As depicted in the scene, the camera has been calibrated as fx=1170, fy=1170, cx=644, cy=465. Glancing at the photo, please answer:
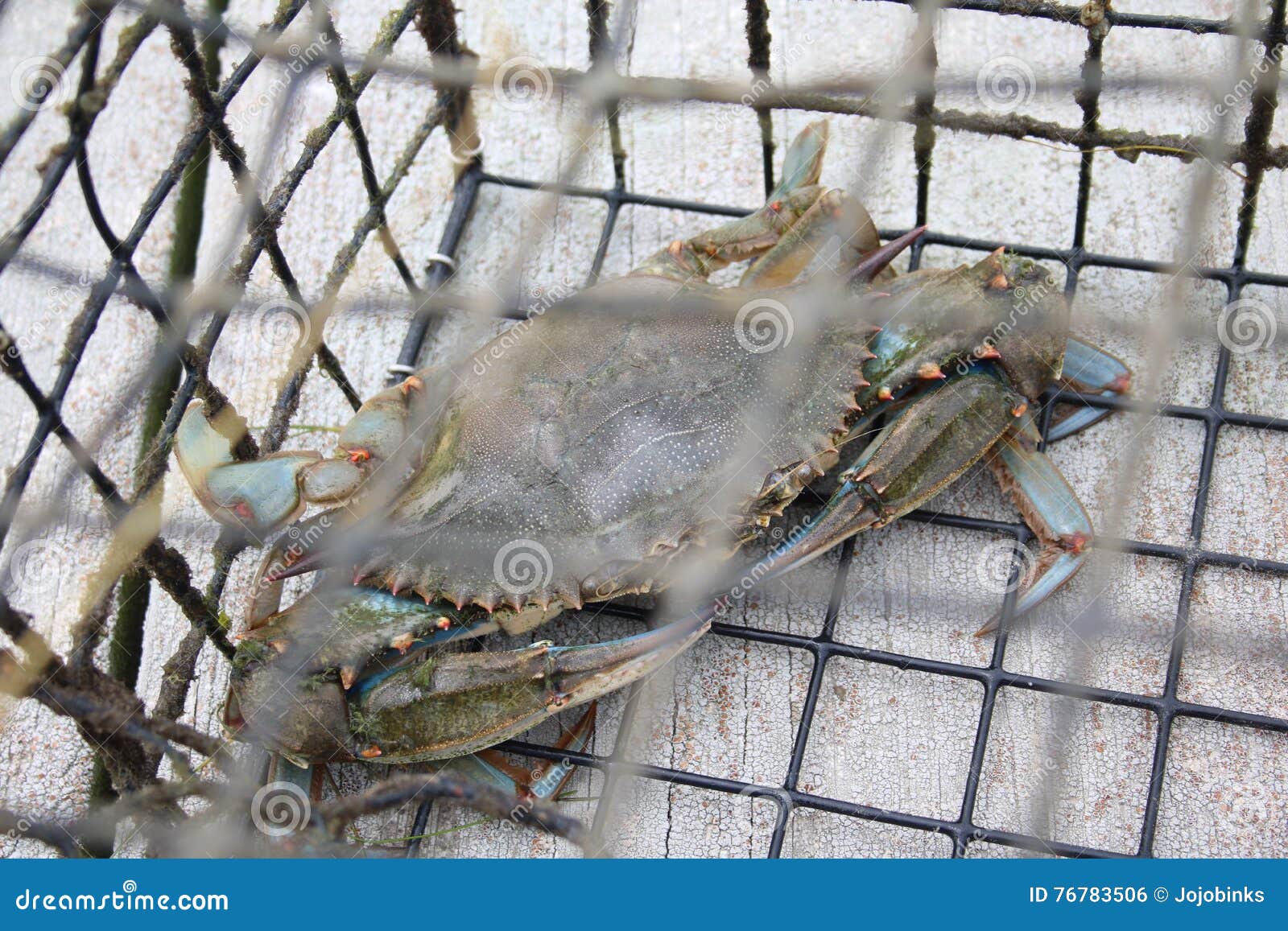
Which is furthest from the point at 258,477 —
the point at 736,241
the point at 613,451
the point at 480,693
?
the point at 736,241

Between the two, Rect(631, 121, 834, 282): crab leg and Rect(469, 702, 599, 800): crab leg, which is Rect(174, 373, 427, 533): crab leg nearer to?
Rect(469, 702, 599, 800): crab leg

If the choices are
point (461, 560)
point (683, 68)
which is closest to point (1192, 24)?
point (683, 68)

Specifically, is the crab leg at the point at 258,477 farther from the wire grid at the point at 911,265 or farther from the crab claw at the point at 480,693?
the crab claw at the point at 480,693

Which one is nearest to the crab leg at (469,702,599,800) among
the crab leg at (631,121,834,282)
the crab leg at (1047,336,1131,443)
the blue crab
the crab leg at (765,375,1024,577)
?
the blue crab

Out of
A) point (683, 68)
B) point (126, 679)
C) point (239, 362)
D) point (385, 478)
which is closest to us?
point (385, 478)

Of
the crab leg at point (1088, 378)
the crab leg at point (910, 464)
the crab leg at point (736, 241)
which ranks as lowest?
the crab leg at point (910, 464)

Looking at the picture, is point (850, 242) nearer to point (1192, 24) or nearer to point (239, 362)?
point (1192, 24)

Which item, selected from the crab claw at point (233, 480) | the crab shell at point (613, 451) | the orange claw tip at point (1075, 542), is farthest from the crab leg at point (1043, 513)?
the crab claw at point (233, 480)
